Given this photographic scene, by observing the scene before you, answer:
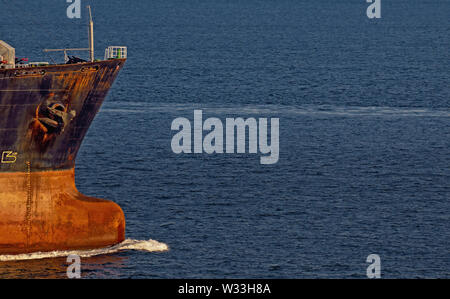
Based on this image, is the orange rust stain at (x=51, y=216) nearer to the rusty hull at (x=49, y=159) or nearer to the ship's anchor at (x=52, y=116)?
the rusty hull at (x=49, y=159)

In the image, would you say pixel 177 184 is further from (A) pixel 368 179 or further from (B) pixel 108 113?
(B) pixel 108 113

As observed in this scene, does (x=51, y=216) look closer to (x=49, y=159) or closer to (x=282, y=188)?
(x=49, y=159)

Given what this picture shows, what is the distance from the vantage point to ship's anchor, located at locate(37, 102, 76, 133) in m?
66.8

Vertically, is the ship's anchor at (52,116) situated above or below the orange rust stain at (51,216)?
above

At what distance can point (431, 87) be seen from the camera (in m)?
173

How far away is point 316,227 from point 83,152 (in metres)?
36.3

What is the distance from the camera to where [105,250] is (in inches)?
2753

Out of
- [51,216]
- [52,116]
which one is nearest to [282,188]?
[51,216]

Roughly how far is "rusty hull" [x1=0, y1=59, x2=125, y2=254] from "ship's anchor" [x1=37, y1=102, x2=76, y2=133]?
0.8 inches

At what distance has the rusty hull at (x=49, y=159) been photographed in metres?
66.1

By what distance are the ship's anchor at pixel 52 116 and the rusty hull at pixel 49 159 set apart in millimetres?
20

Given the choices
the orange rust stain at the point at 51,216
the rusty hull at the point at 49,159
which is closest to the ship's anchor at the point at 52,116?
the rusty hull at the point at 49,159
